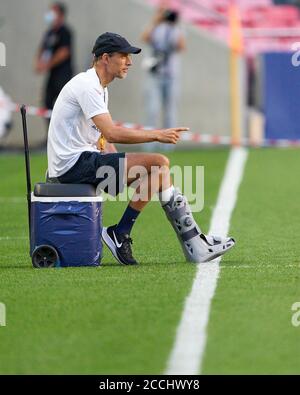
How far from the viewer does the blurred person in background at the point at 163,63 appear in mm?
21625

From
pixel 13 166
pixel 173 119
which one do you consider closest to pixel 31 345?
pixel 13 166

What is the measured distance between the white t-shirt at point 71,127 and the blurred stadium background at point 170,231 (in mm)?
805

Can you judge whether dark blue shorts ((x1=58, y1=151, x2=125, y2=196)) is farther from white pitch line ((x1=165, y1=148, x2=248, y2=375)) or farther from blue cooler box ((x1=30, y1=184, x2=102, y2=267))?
white pitch line ((x1=165, y1=148, x2=248, y2=375))

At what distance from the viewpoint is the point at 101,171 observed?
9711mm

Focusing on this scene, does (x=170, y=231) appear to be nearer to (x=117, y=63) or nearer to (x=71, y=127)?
(x=71, y=127)

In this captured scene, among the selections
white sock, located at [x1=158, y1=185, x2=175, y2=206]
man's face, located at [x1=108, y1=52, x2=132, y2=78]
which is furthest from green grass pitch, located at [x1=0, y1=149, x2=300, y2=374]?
man's face, located at [x1=108, y1=52, x2=132, y2=78]

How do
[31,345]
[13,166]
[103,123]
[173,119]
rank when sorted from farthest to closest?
[173,119]
[13,166]
[103,123]
[31,345]

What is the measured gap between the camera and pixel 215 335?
23.4 ft

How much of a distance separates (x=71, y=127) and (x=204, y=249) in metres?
1.25

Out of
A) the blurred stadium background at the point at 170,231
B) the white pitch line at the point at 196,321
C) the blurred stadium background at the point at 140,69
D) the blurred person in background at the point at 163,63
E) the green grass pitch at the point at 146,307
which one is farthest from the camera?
the blurred stadium background at the point at 140,69

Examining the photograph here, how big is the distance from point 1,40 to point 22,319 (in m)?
15.9

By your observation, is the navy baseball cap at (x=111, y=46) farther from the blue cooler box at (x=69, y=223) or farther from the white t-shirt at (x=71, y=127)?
the blue cooler box at (x=69, y=223)

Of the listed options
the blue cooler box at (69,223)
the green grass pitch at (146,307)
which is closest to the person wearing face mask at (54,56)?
the green grass pitch at (146,307)

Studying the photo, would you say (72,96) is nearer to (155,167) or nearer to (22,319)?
(155,167)
